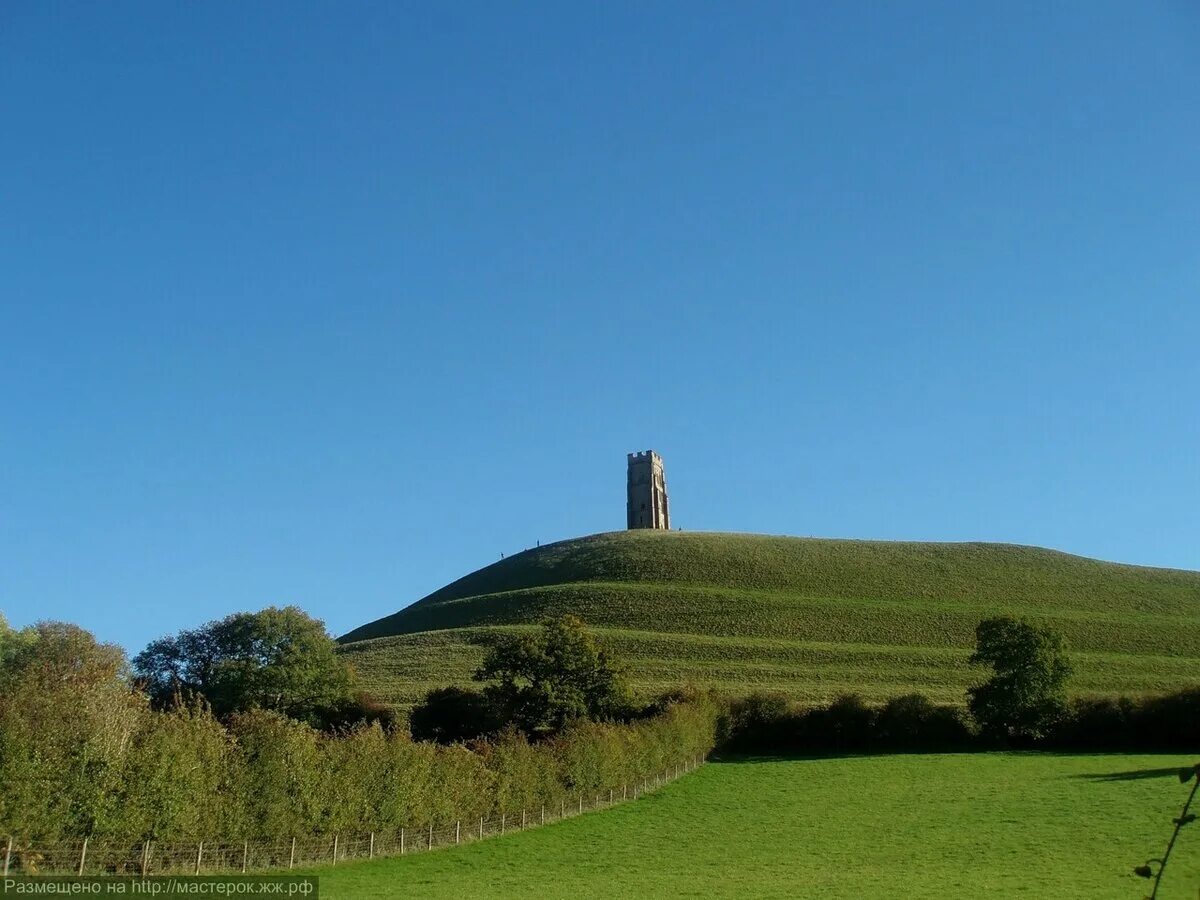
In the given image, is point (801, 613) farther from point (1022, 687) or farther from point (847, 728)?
point (1022, 687)

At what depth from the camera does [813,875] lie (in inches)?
1411

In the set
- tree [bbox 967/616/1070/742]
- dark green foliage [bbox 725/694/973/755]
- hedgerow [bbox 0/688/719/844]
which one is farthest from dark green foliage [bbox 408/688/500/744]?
tree [bbox 967/616/1070/742]

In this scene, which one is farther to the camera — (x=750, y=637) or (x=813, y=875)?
(x=750, y=637)

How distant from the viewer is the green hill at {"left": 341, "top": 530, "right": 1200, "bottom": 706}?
106312 millimetres

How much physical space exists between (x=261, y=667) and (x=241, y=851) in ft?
172

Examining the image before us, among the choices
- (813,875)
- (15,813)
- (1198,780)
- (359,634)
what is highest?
(359,634)

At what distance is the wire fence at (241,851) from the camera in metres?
30.3

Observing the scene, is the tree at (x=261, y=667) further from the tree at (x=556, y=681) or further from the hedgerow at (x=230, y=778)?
the hedgerow at (x=230, y=778)

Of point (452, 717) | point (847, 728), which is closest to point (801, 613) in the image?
point (847, 728)

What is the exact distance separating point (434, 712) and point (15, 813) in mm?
52315

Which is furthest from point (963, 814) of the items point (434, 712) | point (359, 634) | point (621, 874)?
point (359, 634)

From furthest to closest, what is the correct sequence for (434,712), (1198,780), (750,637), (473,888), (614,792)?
(750,637)
(434,712)
(614,792)
(473,888)
(1198,780)

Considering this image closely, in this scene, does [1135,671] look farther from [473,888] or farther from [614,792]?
[473,888]

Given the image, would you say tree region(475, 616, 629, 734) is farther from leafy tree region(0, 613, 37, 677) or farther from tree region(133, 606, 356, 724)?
leafy tree region(0, 613, 37, 677)
